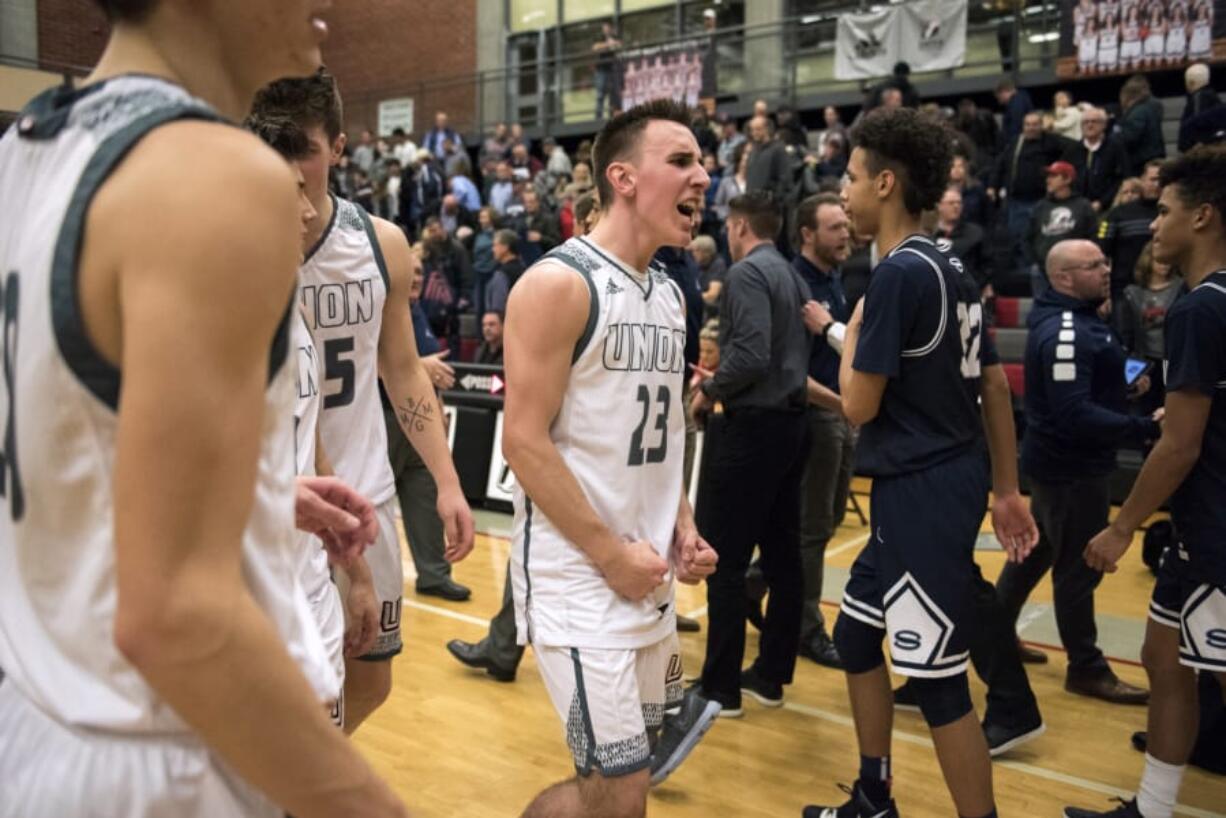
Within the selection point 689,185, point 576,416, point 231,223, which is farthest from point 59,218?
point 689,185

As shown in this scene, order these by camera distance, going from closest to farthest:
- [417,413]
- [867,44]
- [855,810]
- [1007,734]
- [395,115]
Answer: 1. [417,413]
2. [855,810]
3. [1007,734]
4. [867,44]
5. [395,115]

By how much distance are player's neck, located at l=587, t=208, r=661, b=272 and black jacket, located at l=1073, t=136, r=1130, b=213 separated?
30.6 ft

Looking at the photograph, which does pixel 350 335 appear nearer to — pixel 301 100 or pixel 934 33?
pixel 301 100

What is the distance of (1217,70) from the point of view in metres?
12.4

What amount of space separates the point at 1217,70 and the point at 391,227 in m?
12.5

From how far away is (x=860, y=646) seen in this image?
3.56 m

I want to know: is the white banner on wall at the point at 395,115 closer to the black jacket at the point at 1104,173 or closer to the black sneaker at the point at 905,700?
the black jacket at the point at 1104,173

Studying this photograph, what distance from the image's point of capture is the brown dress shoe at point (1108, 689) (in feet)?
16.3

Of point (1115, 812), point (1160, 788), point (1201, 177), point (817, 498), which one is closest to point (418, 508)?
point (817, 498)

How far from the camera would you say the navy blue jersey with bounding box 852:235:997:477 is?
328cm

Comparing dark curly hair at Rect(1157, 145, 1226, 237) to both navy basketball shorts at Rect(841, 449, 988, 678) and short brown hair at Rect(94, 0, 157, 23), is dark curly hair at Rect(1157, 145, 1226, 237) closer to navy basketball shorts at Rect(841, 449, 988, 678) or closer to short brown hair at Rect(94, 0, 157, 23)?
navy basketball shorts at Rect(841, 449, 988, 678)

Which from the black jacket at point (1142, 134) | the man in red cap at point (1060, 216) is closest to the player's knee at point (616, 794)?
the man in red cap at point (1060, 216)

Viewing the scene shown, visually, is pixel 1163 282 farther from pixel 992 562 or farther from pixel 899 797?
pixel 899 797

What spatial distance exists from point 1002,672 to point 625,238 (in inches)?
106
